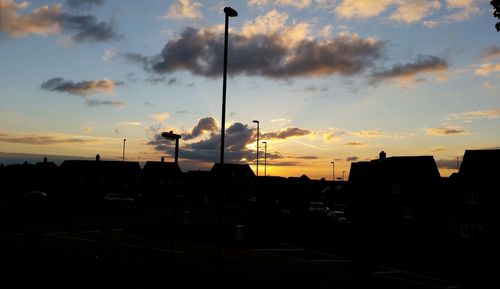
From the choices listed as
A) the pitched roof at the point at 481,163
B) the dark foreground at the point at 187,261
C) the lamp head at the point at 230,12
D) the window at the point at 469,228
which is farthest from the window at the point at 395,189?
the lamp head at the point at 230,12

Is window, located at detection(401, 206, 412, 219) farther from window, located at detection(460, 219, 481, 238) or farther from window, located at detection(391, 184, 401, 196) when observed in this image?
window, located at detection(460, 219, 481, 238)

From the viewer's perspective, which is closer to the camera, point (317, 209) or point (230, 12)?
point (230, 12)

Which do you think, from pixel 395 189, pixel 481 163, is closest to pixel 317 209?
pixel 395 189

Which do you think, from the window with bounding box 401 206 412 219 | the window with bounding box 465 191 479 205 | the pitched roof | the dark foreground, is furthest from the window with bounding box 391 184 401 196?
the dark foreground

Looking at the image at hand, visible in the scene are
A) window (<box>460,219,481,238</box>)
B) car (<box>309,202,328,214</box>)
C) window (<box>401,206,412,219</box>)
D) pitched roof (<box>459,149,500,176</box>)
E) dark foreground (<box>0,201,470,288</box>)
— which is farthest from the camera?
car (<box>309,202,328,214</box>)

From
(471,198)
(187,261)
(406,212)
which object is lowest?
(187,261)

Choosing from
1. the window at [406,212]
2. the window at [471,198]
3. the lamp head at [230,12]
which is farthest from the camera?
the window at [406,212]

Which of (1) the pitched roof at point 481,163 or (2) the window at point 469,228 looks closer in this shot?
(2) the window at point 469,228

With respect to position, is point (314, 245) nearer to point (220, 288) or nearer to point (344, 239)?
point (344, 239)

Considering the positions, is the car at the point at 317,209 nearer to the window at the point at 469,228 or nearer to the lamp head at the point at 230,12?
the window at the point at 469,228

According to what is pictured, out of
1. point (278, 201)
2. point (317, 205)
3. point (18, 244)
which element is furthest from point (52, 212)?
point (278, 201)

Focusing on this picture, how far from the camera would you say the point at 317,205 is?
2933 inches

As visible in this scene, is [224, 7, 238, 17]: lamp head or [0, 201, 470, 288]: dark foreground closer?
[224, 7, 238, 17]: lamp head

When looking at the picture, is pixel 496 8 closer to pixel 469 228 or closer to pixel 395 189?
pixel 469 228
